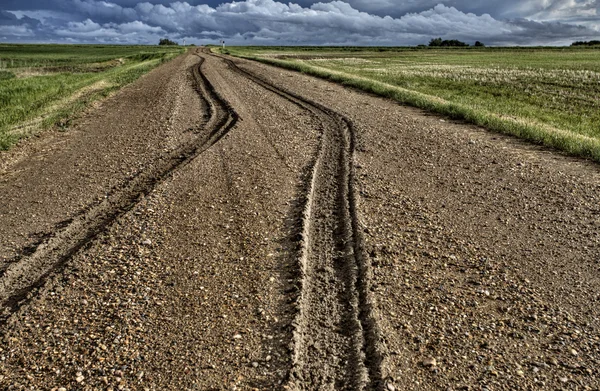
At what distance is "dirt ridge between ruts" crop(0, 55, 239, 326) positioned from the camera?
4.12m

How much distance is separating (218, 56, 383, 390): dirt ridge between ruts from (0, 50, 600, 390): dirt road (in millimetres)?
17

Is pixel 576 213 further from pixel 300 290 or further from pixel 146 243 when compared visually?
pixel 146 243

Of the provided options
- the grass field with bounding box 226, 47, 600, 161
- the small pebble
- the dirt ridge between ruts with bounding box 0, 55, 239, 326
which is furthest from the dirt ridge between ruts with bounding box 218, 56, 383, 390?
the grass field with bounding box 226, 47, 600, 161

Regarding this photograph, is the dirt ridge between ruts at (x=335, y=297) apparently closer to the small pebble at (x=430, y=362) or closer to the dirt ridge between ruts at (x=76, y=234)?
the small pebble at (x=430, y=362)

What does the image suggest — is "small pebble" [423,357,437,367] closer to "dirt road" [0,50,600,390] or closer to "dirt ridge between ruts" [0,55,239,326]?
"dirt road" [0,50,600,390]

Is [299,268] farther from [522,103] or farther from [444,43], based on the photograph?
[444,43]

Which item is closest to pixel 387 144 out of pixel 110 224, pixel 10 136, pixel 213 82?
pixel 110 224

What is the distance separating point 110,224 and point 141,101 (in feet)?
34.9

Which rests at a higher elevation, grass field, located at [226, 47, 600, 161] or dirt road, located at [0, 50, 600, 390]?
grass field, located at [226, 47, 600, 161]

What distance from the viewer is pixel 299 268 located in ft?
14.1

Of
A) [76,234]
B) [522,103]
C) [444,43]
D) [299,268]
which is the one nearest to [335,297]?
[299,268]

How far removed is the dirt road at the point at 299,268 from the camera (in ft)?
10.2

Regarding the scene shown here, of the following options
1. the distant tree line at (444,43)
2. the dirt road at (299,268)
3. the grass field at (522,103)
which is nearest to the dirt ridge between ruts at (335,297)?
the dirt road at (299,268)

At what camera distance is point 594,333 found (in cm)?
346
